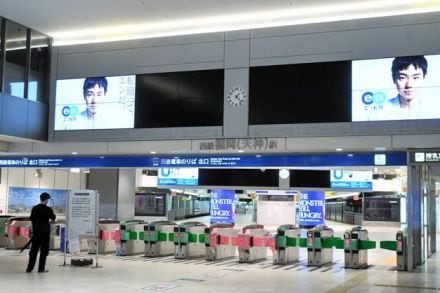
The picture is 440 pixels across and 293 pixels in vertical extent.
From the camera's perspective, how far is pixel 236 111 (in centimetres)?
1498

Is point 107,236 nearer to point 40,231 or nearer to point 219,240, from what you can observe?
point 219,240

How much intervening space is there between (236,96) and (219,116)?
716 millimetres

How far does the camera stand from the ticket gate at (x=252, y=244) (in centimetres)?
1513

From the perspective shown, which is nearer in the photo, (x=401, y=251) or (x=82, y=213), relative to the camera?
(x=82, y=213)

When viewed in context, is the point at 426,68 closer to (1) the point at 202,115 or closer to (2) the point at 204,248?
(1) the point at 202,115

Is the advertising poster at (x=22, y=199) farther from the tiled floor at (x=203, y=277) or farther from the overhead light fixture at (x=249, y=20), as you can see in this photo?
the overhead light fixture at (x=249, y=20)

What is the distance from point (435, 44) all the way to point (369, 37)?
5.14ft

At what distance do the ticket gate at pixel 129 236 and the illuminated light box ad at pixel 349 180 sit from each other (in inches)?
325

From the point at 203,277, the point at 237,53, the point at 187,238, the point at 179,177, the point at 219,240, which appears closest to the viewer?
the point at 203,277

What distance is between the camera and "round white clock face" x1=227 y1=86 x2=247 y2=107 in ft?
49.0

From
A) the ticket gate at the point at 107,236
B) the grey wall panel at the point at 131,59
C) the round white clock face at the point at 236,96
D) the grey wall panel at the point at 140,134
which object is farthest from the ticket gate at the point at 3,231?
the round white clock face at the point at 236,96

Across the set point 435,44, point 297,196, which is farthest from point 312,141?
point 297,196

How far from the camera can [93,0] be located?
46.0ft

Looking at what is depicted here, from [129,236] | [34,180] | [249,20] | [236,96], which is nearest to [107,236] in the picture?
[129,236]
